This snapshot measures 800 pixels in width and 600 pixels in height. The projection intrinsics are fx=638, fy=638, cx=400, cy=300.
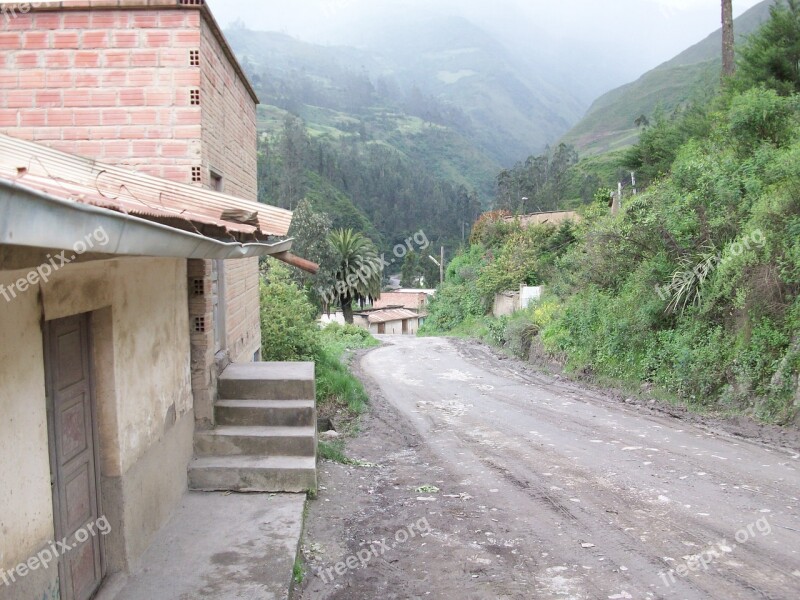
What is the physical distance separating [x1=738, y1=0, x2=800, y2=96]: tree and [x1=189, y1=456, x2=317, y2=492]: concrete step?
18.7 metres

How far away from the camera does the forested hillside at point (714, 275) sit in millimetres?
10336

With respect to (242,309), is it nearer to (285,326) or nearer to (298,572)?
(285,326)

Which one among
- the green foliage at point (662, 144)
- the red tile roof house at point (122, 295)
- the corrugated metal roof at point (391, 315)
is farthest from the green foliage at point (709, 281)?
the corrugated metal roof at point (391, 315)

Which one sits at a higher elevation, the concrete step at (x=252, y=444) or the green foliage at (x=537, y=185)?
the green foliage at (x=537, y=185)

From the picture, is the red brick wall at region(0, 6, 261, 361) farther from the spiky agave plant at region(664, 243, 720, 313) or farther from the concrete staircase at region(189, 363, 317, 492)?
the spiky agave plant at region(664, 243, 720, 313)

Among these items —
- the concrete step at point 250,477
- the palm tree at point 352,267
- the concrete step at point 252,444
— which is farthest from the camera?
the palm tree at point 352,267

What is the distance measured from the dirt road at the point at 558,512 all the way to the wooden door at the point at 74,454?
1.55 metres

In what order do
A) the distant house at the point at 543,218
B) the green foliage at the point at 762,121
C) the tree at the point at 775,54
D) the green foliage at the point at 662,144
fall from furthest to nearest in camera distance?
1. the distant house at the point at 543,218
2. the green foliage at the point at 662,144
3. the tree at the point at 775,54
4. the green foliage at the point at 762,121

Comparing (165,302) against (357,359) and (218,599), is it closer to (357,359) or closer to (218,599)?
(218,599)

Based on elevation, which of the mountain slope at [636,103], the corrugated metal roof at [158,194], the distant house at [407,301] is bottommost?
the distant house at [407,301]

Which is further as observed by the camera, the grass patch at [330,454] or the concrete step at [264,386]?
the grass patch at [330,454]

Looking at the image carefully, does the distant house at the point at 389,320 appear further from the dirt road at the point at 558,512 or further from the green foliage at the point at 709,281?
the dirt road at the point at 558,512

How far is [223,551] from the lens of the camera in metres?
5.14

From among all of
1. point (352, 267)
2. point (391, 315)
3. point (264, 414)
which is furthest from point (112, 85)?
point (391, 315)
